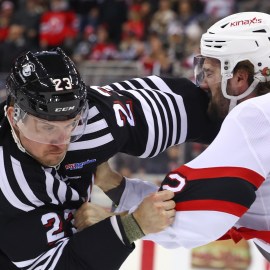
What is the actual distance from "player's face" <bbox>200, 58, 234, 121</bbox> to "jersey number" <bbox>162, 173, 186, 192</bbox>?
62 cm

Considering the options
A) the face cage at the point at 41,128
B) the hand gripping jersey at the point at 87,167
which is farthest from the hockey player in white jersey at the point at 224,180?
the face cage at the point at 41,128

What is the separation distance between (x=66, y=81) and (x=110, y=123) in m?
0.34

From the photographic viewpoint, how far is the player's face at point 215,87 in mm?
2725

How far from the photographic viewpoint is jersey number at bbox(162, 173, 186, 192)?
2166 millimetres

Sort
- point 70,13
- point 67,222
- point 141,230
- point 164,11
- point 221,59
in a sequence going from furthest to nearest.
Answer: point 70,13
point 164,11
point 221,59
point 67,222
point 141,230

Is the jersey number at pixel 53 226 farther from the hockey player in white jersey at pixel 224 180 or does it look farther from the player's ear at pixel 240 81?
the player's ear at pixel 240 81

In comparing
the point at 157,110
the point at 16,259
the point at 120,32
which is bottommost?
the point at 120,32

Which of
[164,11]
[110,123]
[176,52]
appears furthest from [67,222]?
[164,11]

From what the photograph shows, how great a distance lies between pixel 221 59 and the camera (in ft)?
8.78

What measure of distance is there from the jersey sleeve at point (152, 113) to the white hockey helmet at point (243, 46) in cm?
23

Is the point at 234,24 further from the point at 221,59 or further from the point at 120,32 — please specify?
the point at 120,32

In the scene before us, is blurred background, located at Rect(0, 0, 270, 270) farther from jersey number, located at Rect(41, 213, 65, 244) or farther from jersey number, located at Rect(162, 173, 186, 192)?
jersey number, located at Rect(162, 173, 186, 192)

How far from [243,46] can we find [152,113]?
17.0 inches

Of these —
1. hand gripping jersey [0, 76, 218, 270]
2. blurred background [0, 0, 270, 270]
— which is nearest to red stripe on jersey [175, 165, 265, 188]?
hand gripping jersey [0, 76, 218, 270]
